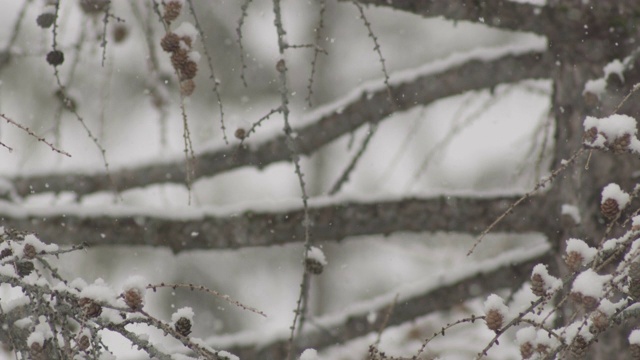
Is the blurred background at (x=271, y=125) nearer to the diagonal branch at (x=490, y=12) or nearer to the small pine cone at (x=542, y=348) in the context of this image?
the diagonal branch at (x=490, y=12)

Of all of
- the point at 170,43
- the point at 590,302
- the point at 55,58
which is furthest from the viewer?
the point at 55,58

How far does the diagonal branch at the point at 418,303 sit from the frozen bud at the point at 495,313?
1.80 metres

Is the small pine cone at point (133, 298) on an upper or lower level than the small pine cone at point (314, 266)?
lower

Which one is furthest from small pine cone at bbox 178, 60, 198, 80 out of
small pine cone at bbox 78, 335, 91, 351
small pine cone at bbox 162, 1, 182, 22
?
small pine cone at bbox 78, 335, 91, 351

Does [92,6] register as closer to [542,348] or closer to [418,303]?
[418,303]

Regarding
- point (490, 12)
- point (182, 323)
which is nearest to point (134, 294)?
point (182, 323)

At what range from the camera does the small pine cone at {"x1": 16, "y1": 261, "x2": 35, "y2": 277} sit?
155 centimetres

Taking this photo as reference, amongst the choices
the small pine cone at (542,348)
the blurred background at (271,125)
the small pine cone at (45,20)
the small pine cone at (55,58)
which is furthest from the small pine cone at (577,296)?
the blurred background at (271,125)

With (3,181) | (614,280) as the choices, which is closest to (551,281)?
(614,280)

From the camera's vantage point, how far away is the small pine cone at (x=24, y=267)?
5.08 feet

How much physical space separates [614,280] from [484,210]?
1.70m

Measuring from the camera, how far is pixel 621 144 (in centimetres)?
158

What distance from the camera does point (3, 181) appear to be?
11.2ft

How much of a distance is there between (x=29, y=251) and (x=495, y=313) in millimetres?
861
